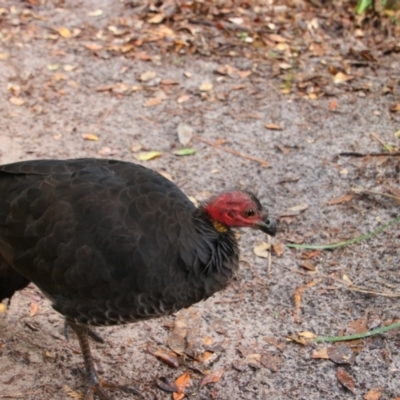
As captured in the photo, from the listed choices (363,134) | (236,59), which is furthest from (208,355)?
(236,59)

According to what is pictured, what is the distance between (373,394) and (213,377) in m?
1.03

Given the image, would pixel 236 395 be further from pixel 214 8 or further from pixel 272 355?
pixel 214 8

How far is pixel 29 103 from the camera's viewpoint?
665 cm

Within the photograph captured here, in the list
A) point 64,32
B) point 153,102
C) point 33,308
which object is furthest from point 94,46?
point 33,308

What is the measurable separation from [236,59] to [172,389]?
4.43 metres

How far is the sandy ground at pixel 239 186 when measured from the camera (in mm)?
4141

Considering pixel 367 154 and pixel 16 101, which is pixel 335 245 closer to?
pixel 367 154

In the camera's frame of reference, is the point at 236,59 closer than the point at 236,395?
No

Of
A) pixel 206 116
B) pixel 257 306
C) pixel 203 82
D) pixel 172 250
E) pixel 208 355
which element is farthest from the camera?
pixel 203 82

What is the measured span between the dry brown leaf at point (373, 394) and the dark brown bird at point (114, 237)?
3.88ft

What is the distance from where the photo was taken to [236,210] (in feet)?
12.2

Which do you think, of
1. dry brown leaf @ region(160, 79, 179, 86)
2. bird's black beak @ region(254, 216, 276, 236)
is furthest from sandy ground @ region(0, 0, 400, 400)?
bird's black beak @ region(254, 216, 276, 236)

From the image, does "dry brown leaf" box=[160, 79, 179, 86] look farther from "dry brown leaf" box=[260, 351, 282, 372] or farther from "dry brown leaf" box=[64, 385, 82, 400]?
"dry brown leaf" box=[64, 385, 82, 400]

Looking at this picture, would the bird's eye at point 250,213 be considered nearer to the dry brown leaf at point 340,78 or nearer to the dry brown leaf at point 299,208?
the dry brown leaf at point 299,208
